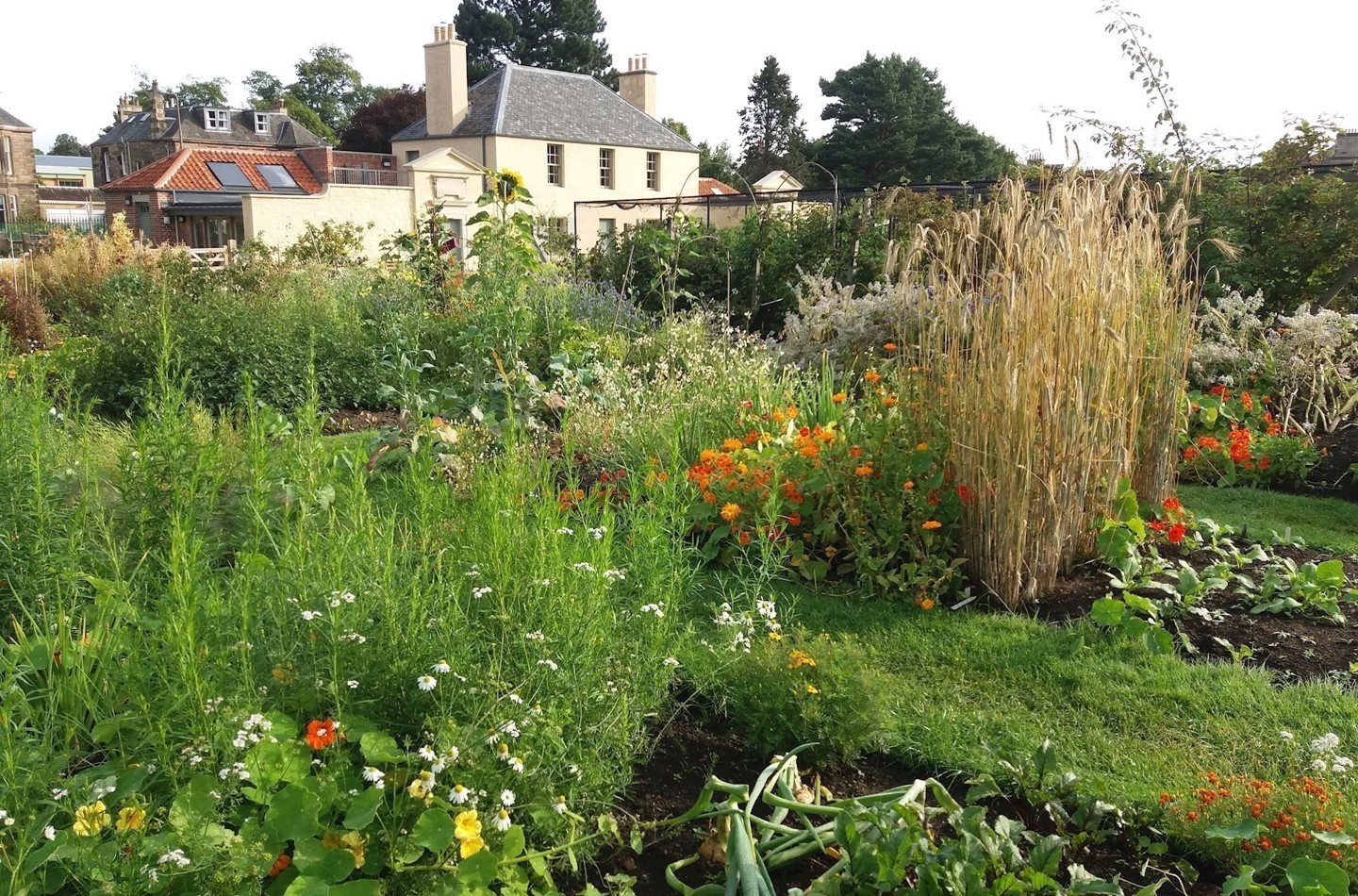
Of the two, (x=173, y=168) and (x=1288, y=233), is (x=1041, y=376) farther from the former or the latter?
(x=173, y=168)

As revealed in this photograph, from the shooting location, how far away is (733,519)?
14.1 feet

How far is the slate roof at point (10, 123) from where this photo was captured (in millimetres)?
43719

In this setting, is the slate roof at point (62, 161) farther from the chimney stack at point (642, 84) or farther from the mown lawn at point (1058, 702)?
the mown lawn at point (1058, 702)

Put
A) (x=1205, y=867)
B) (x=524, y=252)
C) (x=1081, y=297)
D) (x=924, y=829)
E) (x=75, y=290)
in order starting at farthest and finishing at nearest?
(x=75, y=290) < (x=524, y=252) < (x=1081, y=297) < (x=1205, y=867) < (x=924, y=829)

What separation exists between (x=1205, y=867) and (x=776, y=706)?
1.09m

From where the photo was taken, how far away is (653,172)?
35719mm

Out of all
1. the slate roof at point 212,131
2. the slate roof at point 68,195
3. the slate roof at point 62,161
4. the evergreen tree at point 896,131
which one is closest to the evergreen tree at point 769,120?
the evergreen tree at point 896,131

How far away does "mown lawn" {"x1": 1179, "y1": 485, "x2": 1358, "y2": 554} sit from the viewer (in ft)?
15.0

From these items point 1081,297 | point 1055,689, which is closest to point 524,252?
point 1081,297

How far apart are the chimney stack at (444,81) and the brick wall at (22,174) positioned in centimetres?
2391

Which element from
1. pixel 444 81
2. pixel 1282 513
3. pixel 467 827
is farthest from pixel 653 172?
pixel 467 827

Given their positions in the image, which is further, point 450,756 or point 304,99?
point 304,99

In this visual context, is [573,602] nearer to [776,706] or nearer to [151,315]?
[776,706]

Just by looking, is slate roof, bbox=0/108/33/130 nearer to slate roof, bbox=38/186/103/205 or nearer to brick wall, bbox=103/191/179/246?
slate roof, bbox=38/186/103/205
